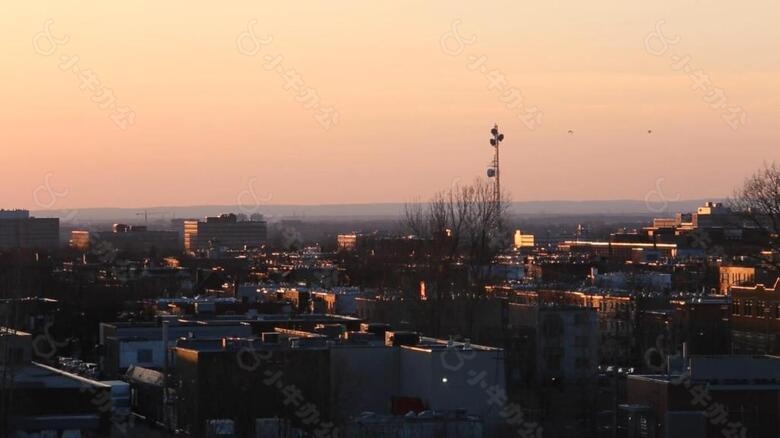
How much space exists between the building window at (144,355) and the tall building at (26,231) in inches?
2632

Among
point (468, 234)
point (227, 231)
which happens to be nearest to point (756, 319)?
point (468, 234)

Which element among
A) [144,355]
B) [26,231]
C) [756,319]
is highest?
[26,231]

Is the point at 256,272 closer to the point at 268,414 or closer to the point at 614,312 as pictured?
the point at 614,312

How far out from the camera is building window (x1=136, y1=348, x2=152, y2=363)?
132 feet

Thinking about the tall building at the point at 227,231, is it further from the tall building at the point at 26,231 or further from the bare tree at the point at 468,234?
the bare tree at the point at 468,234

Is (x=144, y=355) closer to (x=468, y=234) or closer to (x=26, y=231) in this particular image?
(x=468, y=234)

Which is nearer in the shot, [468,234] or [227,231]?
[468,234]

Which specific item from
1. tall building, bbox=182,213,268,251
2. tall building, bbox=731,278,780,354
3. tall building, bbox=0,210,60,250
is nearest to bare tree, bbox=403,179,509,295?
tall building, bbox=731,278,780,354

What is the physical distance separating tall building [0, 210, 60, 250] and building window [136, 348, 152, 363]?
219 ft

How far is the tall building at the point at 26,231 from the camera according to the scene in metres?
118

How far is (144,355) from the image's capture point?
40469 millimetres

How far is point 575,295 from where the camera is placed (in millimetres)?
58812

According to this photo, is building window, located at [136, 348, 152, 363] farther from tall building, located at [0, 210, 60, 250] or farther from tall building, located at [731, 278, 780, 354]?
tall building, located at [0, 210, 60, 250]

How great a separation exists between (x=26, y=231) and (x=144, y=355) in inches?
3752
